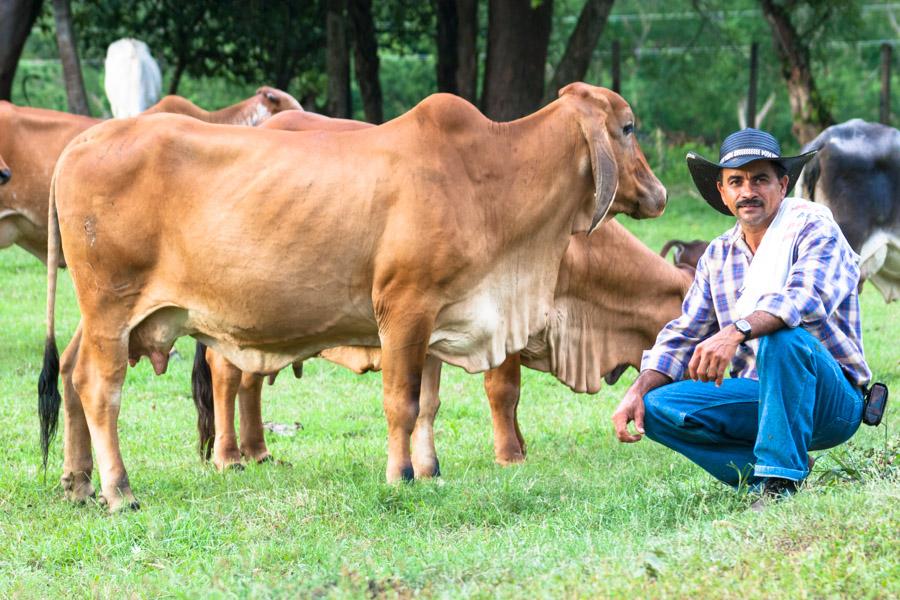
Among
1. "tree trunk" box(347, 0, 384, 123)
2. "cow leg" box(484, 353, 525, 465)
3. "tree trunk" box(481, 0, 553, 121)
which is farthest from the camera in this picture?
"tree trunk" box(347, 0, 384, 123)

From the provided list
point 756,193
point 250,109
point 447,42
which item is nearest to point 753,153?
point 756,193

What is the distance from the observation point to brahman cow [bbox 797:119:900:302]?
9.46m

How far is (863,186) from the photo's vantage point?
949 centimetres

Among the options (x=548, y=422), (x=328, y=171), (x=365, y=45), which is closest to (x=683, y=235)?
(x=365, y=45)

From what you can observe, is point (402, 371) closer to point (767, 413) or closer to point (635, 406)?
point (635, 406)

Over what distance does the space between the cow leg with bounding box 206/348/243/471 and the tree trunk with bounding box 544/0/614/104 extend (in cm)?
909

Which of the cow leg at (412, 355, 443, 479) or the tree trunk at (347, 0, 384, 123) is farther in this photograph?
the tree trunk at (347, 0, 384, 123)

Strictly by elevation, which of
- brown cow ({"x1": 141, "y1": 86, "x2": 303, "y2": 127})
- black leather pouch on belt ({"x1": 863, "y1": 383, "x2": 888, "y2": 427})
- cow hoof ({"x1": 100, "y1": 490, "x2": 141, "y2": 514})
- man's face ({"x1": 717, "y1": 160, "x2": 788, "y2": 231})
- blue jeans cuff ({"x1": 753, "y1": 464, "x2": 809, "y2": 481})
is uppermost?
man's face ({"x1": 717, "y1": 160, "x2": 788, "y2": 231})

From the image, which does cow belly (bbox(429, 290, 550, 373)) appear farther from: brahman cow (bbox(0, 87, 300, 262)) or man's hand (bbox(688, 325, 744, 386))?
brahman cow (bbox(0, 87, 300, 262))

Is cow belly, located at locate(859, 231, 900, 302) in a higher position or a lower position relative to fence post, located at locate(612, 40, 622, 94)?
lower

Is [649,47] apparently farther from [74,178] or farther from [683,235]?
[74,178]

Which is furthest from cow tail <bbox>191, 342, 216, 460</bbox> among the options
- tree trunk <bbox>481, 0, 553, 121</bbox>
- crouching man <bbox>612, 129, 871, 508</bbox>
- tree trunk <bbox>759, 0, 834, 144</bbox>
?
tree trunk <bbox>759, 0, 834, 144</bbox>

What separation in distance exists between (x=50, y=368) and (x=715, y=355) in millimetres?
3128

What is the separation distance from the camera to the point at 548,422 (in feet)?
26.6
